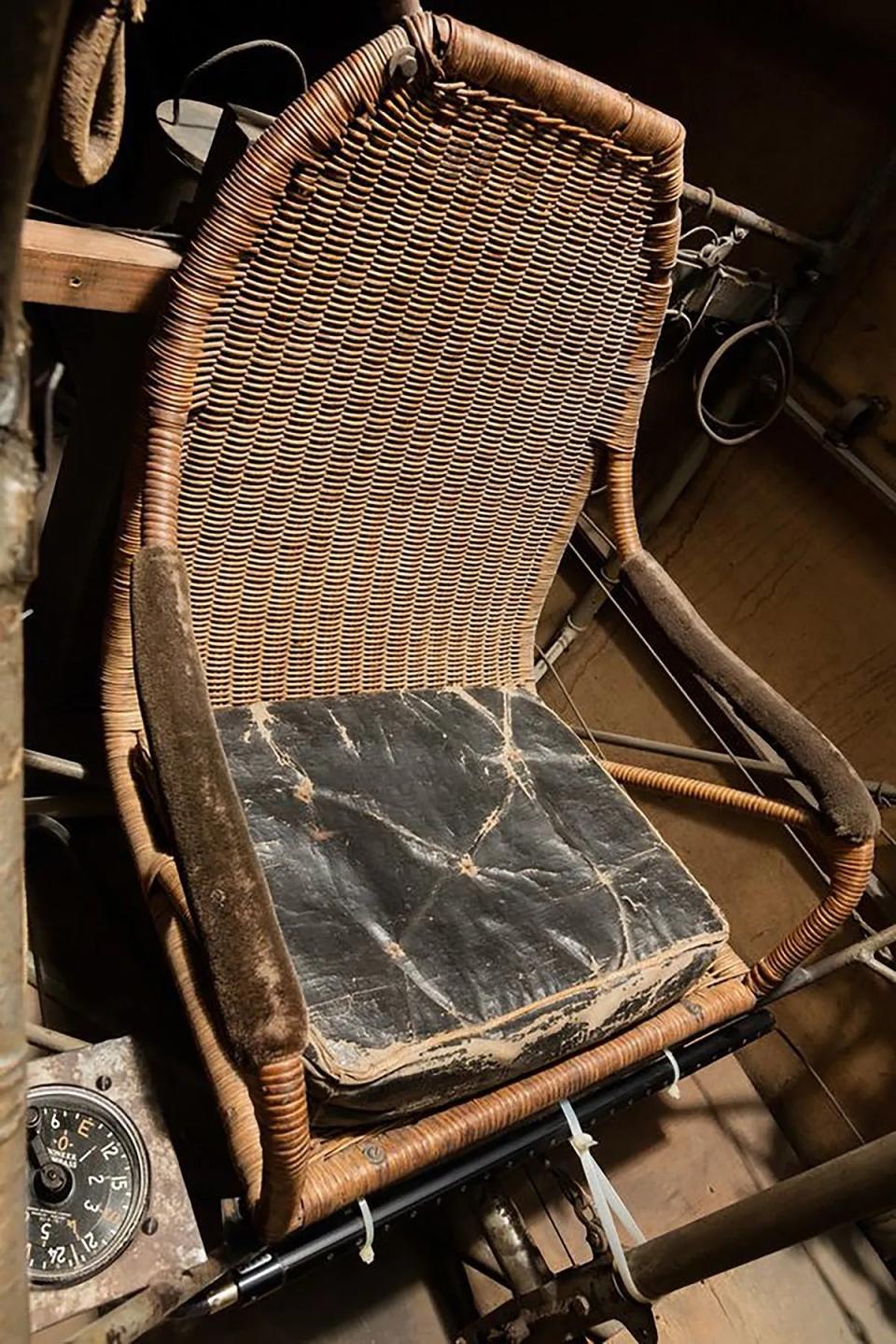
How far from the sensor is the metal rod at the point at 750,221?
137 cm

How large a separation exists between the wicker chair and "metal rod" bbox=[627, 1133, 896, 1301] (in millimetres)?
197

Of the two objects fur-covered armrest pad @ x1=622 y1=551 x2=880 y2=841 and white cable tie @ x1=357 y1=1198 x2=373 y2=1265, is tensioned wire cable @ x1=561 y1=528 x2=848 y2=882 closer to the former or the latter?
fur-covered armrest pad @ x1=622 y1=551 x2=880 y2=841

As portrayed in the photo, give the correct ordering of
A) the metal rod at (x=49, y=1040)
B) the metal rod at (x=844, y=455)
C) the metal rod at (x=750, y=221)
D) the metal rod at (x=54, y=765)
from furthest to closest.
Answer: the metal rod at (x=844, y=455) < the metal rod at (x=750, y=221) < the metal rod at (x=54, y=765) < the metal rod at (x=49, y=1040)

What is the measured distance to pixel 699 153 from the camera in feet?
6.06

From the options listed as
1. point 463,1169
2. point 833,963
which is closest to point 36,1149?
point 463,1169

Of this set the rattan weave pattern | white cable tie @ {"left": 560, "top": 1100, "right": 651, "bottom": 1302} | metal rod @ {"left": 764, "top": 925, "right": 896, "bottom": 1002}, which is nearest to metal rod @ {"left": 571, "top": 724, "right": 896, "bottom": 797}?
metal rod @ {"left": 764, "top": 925, "right": 896, "bottom": 1002}

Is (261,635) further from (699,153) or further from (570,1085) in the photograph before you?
(699,153)

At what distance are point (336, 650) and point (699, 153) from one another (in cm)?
124

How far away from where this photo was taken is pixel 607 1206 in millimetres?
1055

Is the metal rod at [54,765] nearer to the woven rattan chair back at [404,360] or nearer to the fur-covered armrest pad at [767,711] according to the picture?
the woven rattan chair back at [404,360]

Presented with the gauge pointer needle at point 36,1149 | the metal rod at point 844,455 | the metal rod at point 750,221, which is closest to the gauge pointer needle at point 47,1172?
the gauge pointer needle at point 36,1149

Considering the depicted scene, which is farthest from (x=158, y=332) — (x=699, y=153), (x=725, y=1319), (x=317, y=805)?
(x=725, y=1319)

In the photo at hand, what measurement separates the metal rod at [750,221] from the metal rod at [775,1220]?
110 centimetres

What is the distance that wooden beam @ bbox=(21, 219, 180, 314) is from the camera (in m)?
0.89
